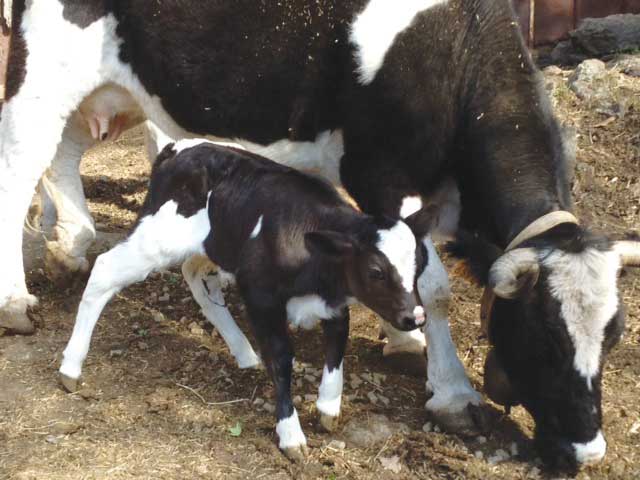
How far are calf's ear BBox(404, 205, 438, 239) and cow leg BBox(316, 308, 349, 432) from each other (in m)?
0.52

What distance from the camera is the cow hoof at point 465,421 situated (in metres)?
4.68

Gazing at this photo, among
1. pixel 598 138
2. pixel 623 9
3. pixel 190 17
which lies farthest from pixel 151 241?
pixel 623 9

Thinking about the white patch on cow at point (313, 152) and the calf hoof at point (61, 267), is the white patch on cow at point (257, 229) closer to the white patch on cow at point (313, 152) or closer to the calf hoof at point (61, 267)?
the white patch on cow at point (313, 152)

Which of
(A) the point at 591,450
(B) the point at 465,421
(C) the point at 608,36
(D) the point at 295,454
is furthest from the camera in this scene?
(C) the point at 608,36

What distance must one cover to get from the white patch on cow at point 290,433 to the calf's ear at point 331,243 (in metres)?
0.81

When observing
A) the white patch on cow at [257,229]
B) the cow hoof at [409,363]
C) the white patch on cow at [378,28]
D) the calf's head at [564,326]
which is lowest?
the cow hoof at [409,363]

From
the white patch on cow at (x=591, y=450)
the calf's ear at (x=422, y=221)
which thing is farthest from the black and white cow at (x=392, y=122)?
the calf's ear at (x=422, y=221)

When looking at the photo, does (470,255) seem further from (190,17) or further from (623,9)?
(623,9)

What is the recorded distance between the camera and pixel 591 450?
409cm

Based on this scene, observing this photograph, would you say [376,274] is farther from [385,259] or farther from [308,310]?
[308,310]

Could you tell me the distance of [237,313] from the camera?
609 centimetres

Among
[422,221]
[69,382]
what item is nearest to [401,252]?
[422,221]

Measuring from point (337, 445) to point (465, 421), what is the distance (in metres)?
0.64

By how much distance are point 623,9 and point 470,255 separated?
7.48m
